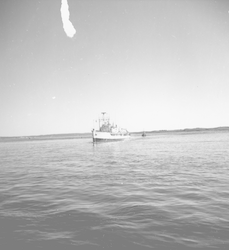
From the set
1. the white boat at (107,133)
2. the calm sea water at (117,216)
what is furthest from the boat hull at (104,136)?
the calm sea water at (117,216)

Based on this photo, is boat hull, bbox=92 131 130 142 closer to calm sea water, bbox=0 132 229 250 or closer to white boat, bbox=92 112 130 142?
white boat, bbox=92 112 130 142

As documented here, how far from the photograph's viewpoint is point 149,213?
21.6ft

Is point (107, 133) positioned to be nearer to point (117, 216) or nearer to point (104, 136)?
point (104, 136)

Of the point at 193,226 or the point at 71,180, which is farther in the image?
the point at 71,180

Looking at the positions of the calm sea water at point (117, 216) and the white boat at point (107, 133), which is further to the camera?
the white boat at point (107, 133)

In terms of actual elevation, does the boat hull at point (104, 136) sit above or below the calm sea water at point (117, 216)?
above

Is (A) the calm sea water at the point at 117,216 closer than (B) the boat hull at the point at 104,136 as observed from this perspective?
Yes

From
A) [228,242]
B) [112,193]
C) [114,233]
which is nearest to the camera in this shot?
[228,242]

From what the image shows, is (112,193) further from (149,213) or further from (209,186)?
(209,186)

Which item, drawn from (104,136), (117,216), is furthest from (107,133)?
(117,216)

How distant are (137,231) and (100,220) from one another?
52.8 inches

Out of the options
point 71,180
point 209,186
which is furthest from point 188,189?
point 71,180

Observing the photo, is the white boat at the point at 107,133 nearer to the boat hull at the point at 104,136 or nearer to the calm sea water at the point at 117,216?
the boat hull at the point at 104,136

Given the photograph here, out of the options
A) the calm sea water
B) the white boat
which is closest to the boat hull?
the white boat
